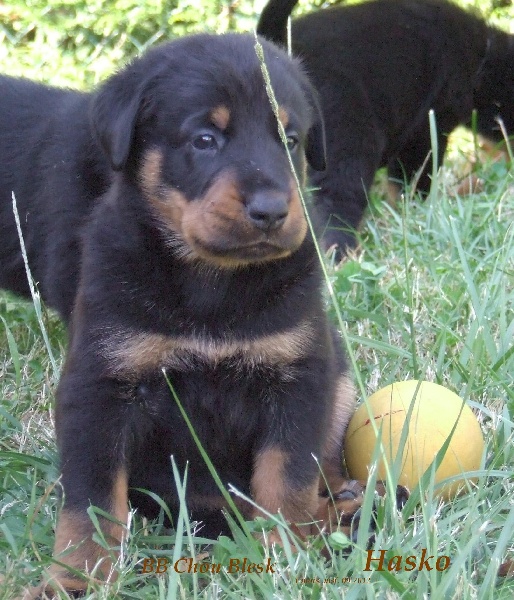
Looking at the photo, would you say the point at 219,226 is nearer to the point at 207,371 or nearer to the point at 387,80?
the point at 207,371

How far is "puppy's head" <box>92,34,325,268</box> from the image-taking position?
6.53 feet

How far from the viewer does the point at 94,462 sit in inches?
80.8

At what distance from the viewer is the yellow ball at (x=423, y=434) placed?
2.24m

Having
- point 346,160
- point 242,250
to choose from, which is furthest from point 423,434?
point 346,160

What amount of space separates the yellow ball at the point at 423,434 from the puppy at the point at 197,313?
0.12 meters

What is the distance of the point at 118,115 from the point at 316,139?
1.85 feet

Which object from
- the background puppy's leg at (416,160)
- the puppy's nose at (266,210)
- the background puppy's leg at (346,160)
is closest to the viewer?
the puppy's nose at (266,210)

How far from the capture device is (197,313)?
217cm

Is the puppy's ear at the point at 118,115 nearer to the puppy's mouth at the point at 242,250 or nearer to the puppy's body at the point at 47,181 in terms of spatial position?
the puppy's mouth at the point at 242,250

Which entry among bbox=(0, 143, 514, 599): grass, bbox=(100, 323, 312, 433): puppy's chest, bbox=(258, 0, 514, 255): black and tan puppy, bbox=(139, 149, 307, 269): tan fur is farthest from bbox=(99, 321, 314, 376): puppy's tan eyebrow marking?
bbox=(258, 0, 514, 255): black and tan puppy

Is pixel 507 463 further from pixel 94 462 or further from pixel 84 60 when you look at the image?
pixel 84 60

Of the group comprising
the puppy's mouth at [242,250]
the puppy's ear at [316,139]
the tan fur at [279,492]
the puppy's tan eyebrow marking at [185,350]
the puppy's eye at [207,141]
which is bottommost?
the tan fur at [279,492]

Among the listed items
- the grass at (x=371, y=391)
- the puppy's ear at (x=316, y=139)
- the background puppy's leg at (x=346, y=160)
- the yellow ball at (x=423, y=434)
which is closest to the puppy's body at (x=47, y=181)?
the grass at (x=371, y=391)

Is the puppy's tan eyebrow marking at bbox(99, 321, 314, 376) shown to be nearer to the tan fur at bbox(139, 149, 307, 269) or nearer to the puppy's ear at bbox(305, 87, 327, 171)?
the tan fur at bbox(139, 149, 307, 269)
